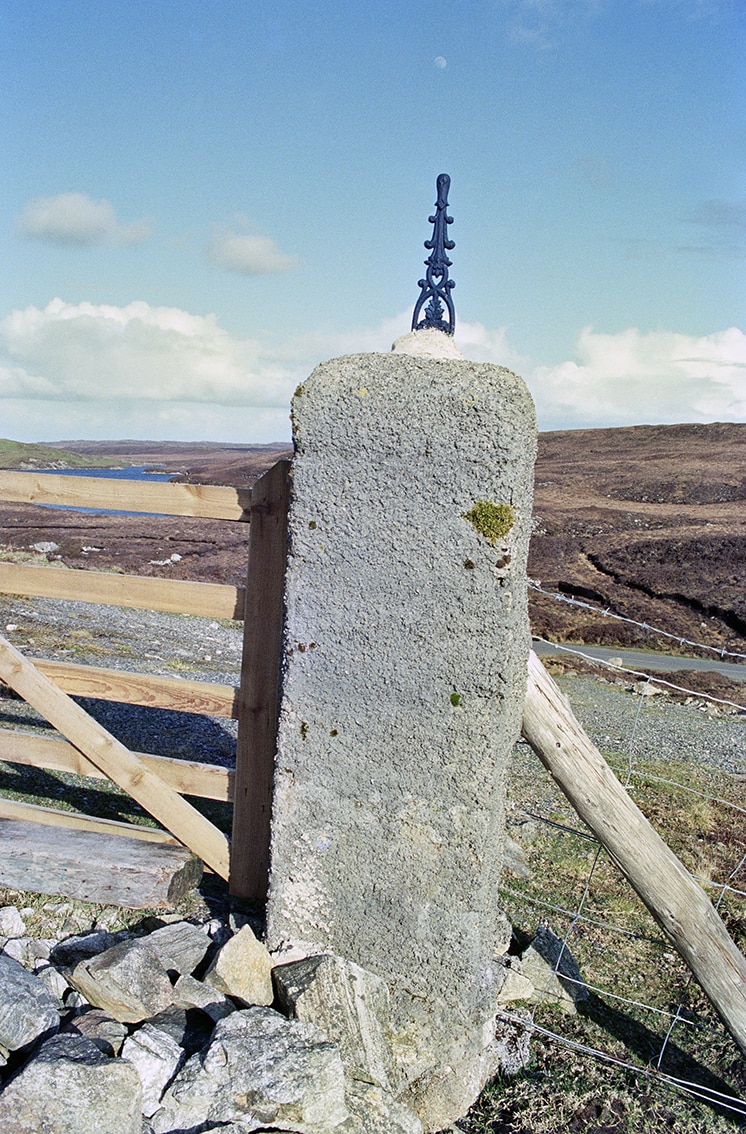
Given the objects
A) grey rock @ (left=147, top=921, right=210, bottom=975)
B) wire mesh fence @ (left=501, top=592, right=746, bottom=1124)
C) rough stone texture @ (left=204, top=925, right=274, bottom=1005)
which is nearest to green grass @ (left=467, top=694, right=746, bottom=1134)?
wire mesh fence @ (left=501, top=592, right=746, bottom=1124)

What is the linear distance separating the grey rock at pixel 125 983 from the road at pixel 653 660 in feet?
41.4

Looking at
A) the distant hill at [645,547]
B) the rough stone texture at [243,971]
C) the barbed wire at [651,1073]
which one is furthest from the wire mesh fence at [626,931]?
the distant hill at [645,547]

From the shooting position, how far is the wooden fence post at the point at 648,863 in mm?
2799

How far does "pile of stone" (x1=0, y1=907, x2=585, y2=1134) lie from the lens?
2.08 metres

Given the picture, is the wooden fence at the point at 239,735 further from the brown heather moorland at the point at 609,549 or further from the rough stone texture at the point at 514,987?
the brown heather moorland at the point at 609,549

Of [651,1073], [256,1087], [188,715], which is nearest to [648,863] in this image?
[651,1073]

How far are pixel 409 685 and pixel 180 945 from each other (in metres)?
1.22

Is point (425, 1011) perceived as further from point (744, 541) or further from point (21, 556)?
point (744, 541)

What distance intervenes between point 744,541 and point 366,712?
21978mm

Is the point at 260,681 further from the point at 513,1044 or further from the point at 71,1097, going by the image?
the point at 513,1044

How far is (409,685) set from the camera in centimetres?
261

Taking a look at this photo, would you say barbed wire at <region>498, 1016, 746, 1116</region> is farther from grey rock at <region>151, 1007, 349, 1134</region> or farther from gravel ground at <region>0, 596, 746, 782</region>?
gravel ground at <region>0, 596, 746, 782</region>

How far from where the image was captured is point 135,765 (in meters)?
3.30

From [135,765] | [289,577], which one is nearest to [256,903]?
[135,765]
